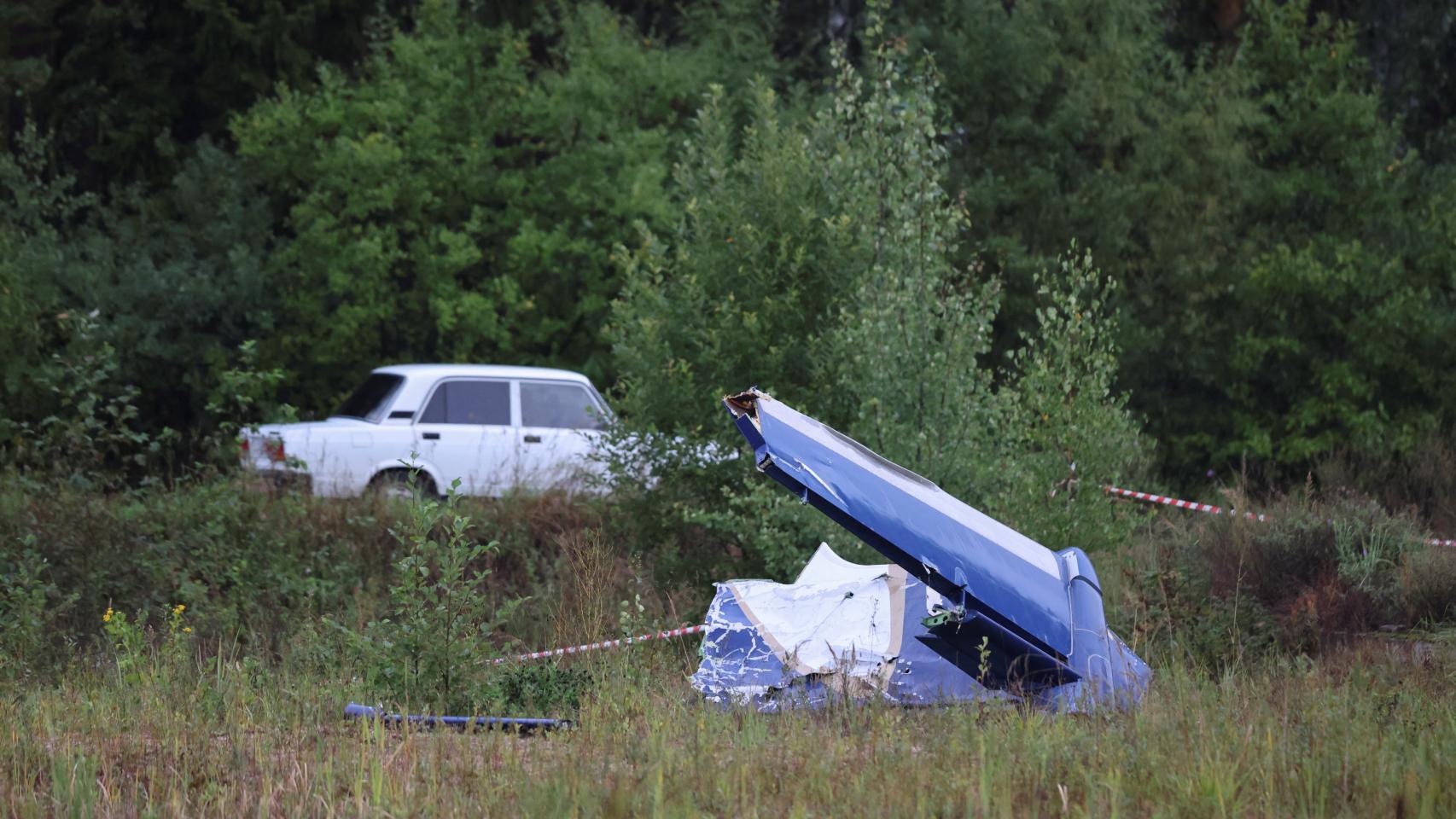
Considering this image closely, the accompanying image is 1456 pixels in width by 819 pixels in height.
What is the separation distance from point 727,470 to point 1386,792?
22.0 feet

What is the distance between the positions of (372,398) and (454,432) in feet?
3.10

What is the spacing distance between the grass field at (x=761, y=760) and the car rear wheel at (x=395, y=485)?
655 cm

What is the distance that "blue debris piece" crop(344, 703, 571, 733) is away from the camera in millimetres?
5418

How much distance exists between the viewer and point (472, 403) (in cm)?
1466

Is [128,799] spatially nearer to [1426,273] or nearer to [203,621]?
[203,621]

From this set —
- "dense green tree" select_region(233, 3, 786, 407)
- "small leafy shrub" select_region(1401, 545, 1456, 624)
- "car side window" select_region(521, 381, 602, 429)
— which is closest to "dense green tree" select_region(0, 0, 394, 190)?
"dense green tree" select_region(233, 3, 786, 407)

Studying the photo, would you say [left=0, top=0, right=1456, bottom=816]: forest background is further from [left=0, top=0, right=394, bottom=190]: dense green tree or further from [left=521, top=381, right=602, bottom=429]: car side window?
[left=521, top=381, right=602, bottom=429]: car side window

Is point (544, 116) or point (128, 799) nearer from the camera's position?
point (128, 799)

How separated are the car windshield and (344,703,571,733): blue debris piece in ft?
28.7

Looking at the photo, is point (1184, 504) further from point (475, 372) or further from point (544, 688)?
point (544, 688)

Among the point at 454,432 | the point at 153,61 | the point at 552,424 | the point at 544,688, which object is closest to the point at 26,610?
the point at 544,688

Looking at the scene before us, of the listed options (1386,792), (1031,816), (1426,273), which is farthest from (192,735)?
(1426,273)

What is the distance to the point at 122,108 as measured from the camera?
20781 mm

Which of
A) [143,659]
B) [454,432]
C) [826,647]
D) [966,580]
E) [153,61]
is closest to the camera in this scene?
[966,580]
